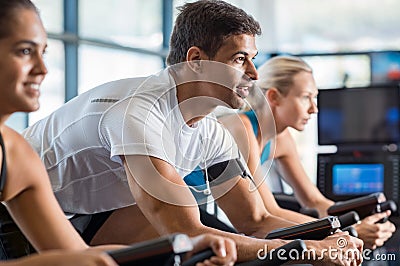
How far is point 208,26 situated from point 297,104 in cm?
130

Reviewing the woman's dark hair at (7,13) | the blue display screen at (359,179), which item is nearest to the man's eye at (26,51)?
the woman's dark hair at (7,13)

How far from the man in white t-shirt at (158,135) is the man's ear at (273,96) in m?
1.06

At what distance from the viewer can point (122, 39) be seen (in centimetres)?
630

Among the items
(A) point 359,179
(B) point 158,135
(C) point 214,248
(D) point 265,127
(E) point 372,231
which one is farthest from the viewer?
(A) point 359,179

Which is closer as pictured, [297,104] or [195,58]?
[195,58]

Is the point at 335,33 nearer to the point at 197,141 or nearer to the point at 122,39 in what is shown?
the point at 122,39

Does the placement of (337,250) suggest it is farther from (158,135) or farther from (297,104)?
(297,104)

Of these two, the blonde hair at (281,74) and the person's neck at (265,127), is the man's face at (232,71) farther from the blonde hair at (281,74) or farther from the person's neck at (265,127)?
the blonde hair at (281,74)

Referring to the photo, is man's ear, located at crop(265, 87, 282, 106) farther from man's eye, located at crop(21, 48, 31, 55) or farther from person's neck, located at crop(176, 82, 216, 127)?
man's eye, located at crop(21, 48, 31, 55)

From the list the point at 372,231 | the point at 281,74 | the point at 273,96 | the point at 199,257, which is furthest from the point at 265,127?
the point at 199,257

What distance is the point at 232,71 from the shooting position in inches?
102

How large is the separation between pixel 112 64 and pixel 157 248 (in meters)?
4.73

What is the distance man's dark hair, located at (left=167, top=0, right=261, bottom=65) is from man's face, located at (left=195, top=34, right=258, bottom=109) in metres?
0.02

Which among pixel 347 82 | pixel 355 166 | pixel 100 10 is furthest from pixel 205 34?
pixel 347 82
